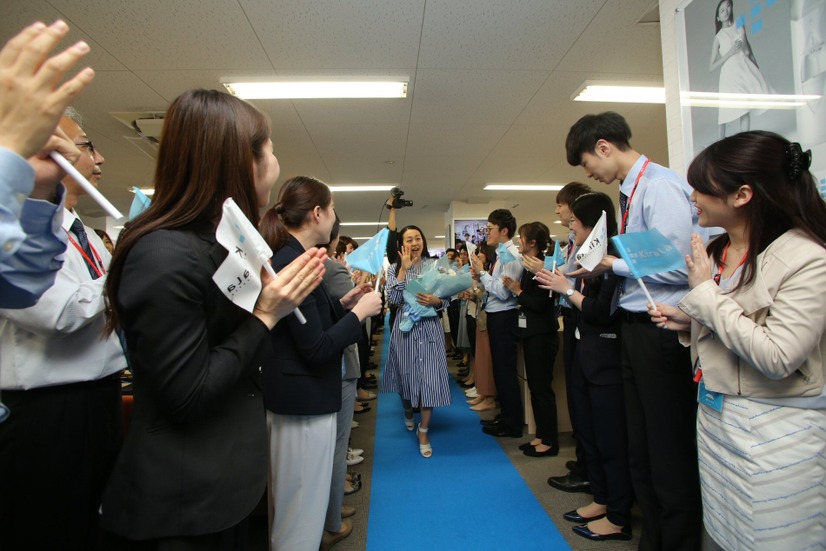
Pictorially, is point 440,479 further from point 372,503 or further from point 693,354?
point 693,354

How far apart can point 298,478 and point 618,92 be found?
3975 millimetres

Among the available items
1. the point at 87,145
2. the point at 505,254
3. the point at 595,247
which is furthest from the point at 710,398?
the point at 87,145

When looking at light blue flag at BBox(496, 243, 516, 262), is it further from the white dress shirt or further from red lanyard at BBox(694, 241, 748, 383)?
the white dress shirt

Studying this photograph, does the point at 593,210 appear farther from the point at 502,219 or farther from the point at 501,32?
the point at 501,32

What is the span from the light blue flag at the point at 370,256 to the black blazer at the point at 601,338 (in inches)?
38.7

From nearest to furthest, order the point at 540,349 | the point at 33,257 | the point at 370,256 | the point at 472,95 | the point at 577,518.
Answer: the point at 33,257 → the point at 370,256 → the point at 577,518 → the point at 540,349 → the point at 472,95

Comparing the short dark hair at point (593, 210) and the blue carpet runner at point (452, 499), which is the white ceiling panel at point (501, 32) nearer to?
the short dark hair at point (593, 210)

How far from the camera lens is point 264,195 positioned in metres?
0.98

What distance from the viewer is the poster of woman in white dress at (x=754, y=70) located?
122cm

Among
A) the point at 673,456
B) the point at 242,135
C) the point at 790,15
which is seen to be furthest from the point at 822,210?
the point at 242,135

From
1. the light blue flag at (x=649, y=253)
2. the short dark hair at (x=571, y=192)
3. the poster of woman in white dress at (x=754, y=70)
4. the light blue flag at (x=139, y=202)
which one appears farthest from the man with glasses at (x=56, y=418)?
the short dark hair at (x=571, y=192)

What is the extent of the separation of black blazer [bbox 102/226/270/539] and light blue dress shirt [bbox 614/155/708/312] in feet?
4.10

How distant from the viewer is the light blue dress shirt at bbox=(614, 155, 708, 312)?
1402 millimetres

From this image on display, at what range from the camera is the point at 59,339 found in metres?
1.12
